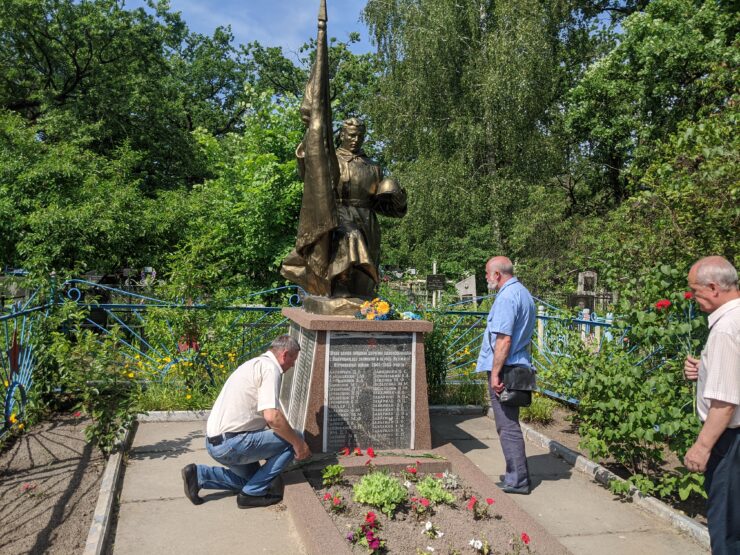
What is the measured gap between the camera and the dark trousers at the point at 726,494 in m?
2.81

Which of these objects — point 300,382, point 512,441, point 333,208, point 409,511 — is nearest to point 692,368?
point 512,441

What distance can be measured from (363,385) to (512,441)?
1.32 metres

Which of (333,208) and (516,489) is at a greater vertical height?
(333,208)

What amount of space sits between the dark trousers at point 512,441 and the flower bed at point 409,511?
0.87 ft

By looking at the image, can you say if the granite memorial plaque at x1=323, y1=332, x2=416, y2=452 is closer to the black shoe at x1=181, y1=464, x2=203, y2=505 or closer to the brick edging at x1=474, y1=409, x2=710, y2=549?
the black shoe at x1=181, y1=464, x2=203, y2=505

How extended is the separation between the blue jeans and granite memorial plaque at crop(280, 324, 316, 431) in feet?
2.40

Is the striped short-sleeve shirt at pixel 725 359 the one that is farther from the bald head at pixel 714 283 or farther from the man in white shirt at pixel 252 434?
the man in white shirt at pixel 252 434

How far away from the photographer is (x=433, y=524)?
383cm

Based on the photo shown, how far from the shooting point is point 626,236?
634 centimetres

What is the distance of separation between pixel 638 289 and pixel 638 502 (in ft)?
5.51

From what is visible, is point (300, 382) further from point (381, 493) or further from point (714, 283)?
point (714, 283)

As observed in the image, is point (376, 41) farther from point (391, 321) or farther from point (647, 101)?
point (391, 321)

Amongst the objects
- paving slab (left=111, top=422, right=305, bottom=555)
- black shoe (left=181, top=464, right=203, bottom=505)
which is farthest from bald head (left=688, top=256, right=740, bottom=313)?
black shoe (left=181, top=464, right=203, bottom=505)

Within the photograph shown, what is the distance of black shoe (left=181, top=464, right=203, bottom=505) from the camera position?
409 cm
